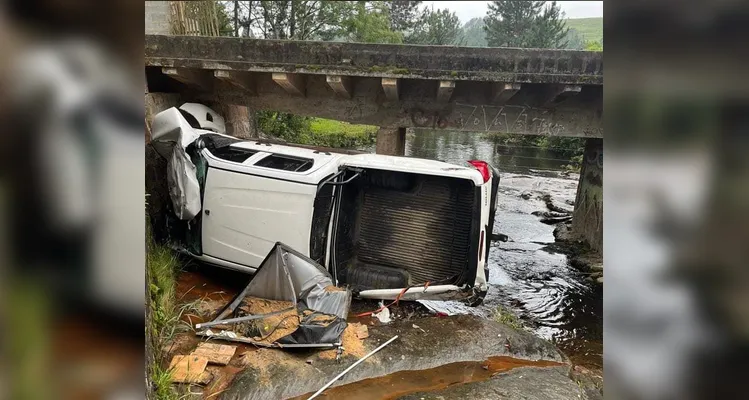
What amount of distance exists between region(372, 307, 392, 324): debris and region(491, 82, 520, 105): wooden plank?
166 inches

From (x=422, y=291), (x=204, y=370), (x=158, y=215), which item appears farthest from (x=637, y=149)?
(x=158, y=215)

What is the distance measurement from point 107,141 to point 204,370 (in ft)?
14.1

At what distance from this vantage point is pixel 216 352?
4859 millimetres

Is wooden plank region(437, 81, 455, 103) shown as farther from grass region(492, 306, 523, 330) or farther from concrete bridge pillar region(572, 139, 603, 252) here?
grass region(492, 306, 523, 330)

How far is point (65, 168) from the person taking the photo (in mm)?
797

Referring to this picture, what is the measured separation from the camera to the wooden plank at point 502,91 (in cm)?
754

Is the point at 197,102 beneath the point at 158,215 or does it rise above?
above

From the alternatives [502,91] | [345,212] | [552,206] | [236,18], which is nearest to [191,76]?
[345,212]

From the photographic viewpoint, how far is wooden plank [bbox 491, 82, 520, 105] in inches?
297

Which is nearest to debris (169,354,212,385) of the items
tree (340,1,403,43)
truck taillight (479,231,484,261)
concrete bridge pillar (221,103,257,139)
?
truck taillight (479,231,484,261)

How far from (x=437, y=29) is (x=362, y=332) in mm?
40609

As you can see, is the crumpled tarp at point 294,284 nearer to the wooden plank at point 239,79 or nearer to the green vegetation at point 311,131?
the wooden plank at point 239,79

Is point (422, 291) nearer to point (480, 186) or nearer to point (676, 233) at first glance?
point (480, 186)

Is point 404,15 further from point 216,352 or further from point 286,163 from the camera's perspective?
point 216,352
